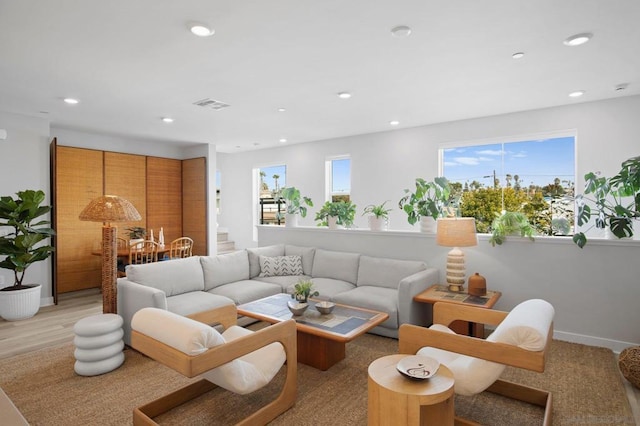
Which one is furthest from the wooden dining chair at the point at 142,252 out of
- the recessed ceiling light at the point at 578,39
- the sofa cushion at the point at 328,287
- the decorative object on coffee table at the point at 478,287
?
the recessed ceiling light at the point at 578,39

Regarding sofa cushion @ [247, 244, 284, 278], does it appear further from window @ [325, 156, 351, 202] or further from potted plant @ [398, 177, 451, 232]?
window @ [325, 156, 351, 202]

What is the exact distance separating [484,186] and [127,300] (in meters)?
4.93

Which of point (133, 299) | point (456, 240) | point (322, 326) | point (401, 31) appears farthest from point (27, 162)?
point (456, 240)

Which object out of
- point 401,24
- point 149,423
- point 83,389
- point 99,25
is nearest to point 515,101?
point 401,24

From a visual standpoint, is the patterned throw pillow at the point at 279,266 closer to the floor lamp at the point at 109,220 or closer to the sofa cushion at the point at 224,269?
the sofa cushion at the point at 224,269

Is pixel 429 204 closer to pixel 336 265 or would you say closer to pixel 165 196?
pixel 336 265

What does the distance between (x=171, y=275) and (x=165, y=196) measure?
12.4 feet

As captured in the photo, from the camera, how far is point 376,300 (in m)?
3.66

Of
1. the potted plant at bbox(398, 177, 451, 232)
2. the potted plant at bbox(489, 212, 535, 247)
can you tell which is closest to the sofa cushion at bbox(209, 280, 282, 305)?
the potted plant at bbox(398, 177, 451, 232)

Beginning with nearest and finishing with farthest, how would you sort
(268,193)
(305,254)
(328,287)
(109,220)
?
(109,220)
(328,287)
(305,254)
(268,193)

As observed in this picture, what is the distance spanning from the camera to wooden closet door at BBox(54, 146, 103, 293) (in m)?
5.58

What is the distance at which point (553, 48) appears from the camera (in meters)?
2.88

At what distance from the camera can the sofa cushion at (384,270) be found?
13.5ft

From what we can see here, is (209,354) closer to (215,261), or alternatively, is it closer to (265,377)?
(265,377)
